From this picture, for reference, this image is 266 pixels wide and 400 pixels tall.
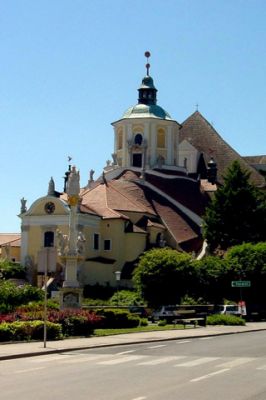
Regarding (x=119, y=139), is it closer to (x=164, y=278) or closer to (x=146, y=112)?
(x=146, y=112)

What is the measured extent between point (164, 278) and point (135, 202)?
24.4m

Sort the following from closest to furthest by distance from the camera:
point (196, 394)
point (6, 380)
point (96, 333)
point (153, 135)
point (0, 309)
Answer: point (196, 394), point (6, 380), point (96, 333), point (0, 309), point (153, 135)

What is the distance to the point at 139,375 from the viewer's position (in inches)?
657

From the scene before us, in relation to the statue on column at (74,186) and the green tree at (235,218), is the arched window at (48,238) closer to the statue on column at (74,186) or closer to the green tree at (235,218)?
the green tree at (235,218)

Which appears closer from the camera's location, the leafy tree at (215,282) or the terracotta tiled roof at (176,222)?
the leafy tree at (215,282)

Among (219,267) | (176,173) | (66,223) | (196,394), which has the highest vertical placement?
(176,173)

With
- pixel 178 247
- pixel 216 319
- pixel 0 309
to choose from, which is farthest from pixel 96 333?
pixel 178 247

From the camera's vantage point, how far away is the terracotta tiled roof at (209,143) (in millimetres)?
108125

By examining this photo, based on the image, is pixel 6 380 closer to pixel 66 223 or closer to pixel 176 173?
pixel 66 223

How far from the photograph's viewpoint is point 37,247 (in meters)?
80.5

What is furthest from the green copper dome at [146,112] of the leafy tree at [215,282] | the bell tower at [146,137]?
the leafy tree at [215,282]

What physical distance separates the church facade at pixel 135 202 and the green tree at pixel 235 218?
4.83 meters

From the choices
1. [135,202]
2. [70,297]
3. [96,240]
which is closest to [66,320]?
[70,297]

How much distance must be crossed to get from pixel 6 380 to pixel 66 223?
63679 millimetres
